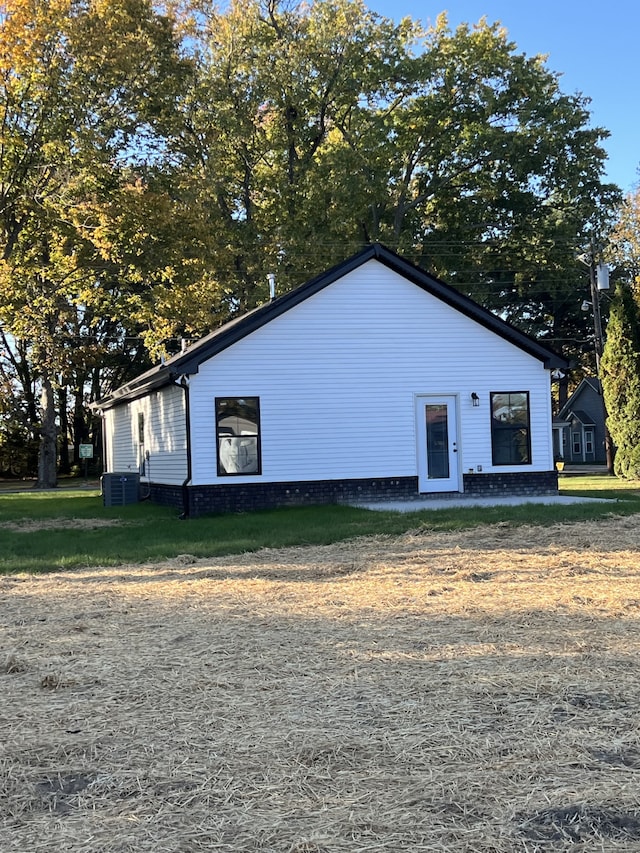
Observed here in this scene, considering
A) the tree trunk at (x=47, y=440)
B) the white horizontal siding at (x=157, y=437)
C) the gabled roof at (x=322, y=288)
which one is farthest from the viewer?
the tree trunk at (x=47, y=440)

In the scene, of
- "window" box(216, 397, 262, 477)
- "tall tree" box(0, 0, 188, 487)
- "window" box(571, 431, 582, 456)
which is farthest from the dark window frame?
"window" box(571, 431, 582, 456)

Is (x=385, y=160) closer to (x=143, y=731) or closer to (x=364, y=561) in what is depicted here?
(x=364, y=561)

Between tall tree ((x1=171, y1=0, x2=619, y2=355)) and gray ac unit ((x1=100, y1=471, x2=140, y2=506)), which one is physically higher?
tall tree ((x1=171, y1=0, x2=619, y2=355))

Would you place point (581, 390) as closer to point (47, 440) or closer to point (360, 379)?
point (47, 440)

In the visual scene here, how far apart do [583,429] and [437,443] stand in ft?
106

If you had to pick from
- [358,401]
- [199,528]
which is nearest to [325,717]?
[199,528]

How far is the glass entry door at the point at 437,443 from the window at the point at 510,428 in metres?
0.90

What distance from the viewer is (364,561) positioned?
29.5 ft

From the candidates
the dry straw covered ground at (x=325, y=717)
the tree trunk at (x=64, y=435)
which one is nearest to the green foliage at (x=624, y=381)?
the dry straw covered ground at (x=325, y=717)

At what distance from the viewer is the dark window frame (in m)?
16.8

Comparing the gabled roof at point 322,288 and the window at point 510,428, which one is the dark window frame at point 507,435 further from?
the gabled roof at point 322,288

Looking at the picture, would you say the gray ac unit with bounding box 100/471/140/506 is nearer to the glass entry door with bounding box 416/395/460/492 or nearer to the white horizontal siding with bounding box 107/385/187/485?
the white horizontal siding with bounding box 107/385/187/485

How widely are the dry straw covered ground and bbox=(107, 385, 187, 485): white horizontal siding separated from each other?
8334mm

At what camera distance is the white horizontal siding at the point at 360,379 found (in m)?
15.5
